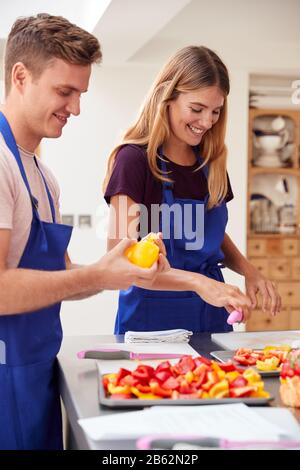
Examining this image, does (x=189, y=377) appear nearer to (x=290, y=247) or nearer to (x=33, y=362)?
(x=33, y=362)

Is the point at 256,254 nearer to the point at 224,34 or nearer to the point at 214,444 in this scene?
the point at 224,34

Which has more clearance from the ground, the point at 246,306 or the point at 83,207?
the point at 83,207

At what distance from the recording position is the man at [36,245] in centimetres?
144

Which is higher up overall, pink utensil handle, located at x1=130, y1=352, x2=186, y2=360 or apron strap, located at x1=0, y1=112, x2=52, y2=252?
apron strap, located at x1=0, y1=112, x2=52, y2=252

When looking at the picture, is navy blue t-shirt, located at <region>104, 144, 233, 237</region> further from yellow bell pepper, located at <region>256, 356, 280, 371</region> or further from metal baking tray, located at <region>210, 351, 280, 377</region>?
yellow bell pepper, located at <region>256, 356, 280, 371</region>

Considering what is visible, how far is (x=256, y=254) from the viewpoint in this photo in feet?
17.8

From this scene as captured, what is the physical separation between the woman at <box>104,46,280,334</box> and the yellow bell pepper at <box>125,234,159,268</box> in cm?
42

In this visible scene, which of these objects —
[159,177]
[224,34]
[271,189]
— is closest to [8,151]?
[159,177]

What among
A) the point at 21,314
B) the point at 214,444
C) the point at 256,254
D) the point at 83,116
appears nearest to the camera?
the point at 214,444

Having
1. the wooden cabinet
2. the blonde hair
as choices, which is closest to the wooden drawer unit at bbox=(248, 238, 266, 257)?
the wooden cabinet

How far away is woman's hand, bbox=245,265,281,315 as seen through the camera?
206 centimetres

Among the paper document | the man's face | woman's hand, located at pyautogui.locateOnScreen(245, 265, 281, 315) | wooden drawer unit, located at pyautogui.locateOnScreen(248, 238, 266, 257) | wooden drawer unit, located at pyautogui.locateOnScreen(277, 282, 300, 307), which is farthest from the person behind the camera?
wooden drawer unit, located at pyautogui.locateOnScreen(277, 282, 300, 307)

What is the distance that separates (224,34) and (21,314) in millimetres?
3988

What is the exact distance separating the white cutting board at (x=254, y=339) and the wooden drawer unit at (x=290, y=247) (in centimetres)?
357
